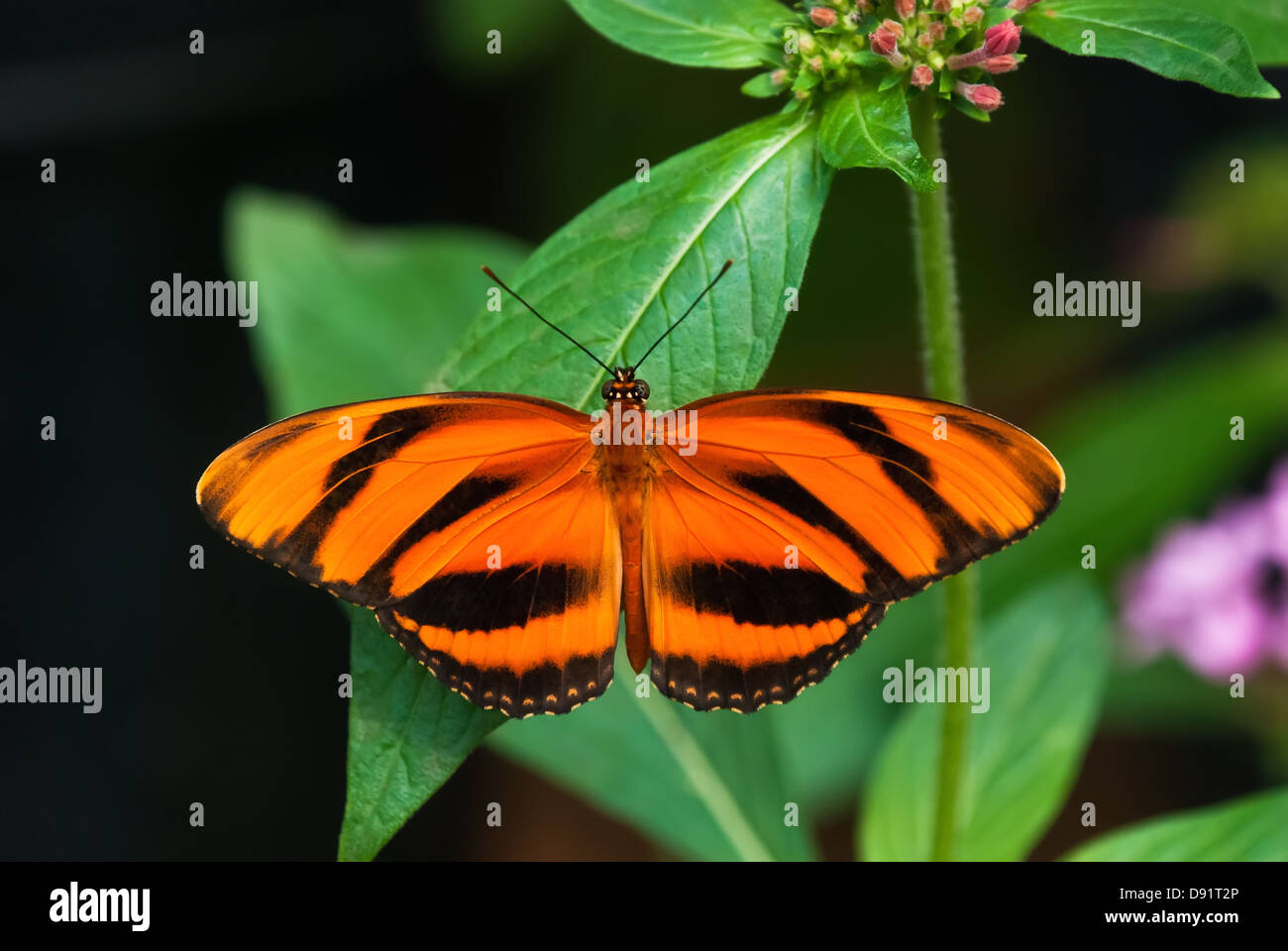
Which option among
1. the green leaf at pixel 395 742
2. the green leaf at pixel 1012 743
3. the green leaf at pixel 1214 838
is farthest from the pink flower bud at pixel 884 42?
the green leaf at pixel 1214 838

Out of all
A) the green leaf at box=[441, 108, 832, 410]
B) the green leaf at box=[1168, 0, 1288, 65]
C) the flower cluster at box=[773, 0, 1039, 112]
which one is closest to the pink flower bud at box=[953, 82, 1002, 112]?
the flower cluster at box=[773, 0, 1039, 112]

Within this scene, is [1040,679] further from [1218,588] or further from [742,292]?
[742,292]

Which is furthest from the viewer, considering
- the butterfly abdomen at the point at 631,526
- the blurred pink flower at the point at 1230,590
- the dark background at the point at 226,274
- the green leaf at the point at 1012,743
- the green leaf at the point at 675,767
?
the dark background at the point at 226,274

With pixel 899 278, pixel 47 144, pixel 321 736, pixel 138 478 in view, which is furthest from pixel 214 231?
pixel 899 278

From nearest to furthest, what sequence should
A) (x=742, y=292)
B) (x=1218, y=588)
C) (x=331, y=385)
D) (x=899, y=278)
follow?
(x=742, y=292) < (x=331, y=385) < (x=1218, y=588) < (x=899, y=278)

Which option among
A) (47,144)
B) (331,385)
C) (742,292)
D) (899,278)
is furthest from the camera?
(899,278)

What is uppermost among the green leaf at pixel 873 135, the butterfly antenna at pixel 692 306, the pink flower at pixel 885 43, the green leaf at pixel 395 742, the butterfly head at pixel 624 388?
the pink flower at pixel 885 43

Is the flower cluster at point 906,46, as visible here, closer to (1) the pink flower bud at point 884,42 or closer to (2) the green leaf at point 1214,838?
(1) the pink flower bud at point 884,42

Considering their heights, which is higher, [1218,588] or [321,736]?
[1218,588]

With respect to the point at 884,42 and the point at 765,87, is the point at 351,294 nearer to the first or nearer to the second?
the point at 765,87
